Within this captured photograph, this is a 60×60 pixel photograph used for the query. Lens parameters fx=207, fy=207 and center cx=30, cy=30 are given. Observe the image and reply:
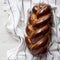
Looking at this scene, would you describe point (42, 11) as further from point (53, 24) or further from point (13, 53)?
point (13, 53)

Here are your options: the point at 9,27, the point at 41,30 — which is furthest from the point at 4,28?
the point at 41,30

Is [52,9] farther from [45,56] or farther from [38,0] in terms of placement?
[45,56]

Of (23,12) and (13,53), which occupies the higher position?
(23,12)

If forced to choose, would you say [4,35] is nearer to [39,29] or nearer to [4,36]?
[4,36]

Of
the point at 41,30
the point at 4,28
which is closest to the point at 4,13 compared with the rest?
the point at 4,28
